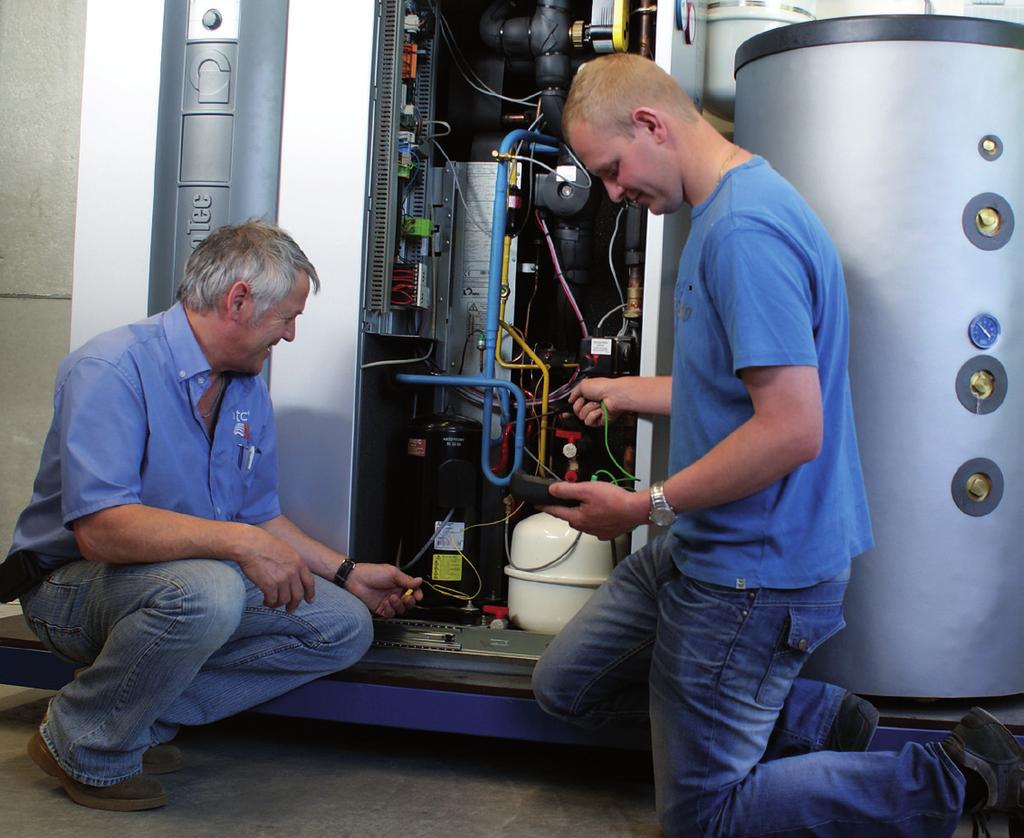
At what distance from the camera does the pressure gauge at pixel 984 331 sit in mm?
2141

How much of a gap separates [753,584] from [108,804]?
125cm

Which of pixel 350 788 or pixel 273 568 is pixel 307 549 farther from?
pixel 350 788

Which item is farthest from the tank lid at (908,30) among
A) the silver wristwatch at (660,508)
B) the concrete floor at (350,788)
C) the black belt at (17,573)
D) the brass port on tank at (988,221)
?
the black belt at (17,573)

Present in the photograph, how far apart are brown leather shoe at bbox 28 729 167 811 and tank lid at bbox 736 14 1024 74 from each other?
1.87 metres

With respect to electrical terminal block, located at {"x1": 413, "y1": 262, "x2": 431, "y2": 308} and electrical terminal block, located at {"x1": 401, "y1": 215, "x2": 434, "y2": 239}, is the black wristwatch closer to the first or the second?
electrical terminal block, located at {"x1": 413, "y1": 262, "x2": 431, "y2": 308}

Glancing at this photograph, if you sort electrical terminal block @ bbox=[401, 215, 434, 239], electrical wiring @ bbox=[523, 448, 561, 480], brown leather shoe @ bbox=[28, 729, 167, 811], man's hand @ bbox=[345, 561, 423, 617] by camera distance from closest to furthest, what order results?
brown leather shoe @ bbox=[28, 729, 167, 811] < man's hand @ bbox=[345, 561, 423, 617] < electrical terminal block @ bbox=[401, 215, 434, 239] < electrical wiring @ bbox=[523, 448, 561, 480]

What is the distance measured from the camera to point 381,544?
9.22 ft

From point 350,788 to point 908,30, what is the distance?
1.82 metres

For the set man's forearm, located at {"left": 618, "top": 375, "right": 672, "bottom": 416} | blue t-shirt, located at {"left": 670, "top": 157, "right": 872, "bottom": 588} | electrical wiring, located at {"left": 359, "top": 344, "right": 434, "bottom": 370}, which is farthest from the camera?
electrical wiring, located at {"left": 359, "top": 344, "right": 434, "bottom": 370}

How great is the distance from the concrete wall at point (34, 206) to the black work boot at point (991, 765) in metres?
3.28

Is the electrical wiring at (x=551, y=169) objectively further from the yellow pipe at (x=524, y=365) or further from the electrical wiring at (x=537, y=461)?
the electrical wiring at (x=537, y=461)

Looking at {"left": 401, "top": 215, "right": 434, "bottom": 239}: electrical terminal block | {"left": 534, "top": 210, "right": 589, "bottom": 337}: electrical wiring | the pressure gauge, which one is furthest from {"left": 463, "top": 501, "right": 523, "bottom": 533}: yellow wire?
the pressure gauge

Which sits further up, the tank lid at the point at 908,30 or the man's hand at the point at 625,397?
the tank lid at the point at 908,30

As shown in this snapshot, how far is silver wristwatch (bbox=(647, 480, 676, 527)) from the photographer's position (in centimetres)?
176
